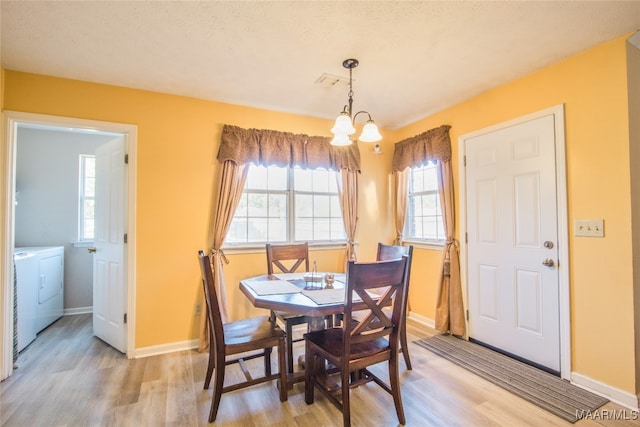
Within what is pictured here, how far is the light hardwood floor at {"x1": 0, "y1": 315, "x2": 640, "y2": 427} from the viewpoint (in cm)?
187

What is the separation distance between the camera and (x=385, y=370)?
2.52 m

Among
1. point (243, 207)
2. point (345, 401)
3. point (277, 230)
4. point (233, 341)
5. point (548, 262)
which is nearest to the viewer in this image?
point (345, 401)

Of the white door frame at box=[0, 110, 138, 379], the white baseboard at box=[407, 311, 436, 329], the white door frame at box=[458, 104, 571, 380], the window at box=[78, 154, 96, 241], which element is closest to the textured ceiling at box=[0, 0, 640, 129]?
the white door frame at box=[0, 110, 138, 379]

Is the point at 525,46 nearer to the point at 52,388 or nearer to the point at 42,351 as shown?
the point at 52,388

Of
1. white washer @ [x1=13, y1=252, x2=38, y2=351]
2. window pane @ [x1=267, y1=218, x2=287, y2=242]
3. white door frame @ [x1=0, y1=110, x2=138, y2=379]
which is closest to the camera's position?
white door frame @ [x1=0, y1=110, x2=138, y2=379]

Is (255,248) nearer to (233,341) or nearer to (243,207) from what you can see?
(243,207)

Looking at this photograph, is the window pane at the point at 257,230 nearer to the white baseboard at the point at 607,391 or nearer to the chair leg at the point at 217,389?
the chair leg at the point at 217,389

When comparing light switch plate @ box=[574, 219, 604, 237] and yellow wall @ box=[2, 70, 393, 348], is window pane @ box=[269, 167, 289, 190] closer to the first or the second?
yellow wall @ box=[2, 70, 393, 348]

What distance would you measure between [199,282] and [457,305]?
266 cm

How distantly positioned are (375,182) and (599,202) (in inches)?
88.7

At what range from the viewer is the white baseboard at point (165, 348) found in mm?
2775

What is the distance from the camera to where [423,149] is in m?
3.54

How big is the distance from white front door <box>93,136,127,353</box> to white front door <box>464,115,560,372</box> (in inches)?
134

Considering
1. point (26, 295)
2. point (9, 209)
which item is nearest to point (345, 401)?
point (9, 209)
